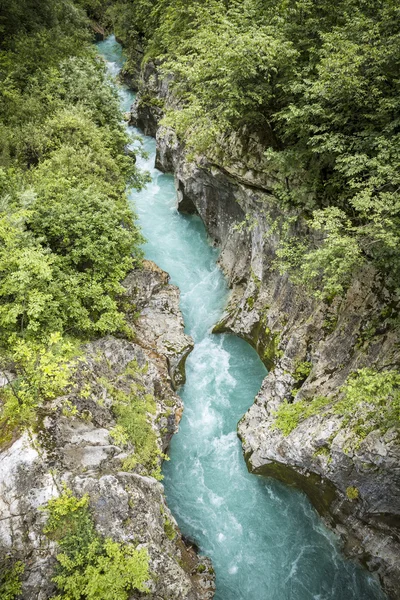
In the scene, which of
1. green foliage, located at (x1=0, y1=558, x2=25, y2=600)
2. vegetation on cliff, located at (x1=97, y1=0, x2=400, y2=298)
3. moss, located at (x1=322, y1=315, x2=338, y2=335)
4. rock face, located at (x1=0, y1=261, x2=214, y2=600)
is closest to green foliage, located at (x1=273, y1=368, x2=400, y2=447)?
moss, located at (x1=322, y1=315, x2=338, y2=335)

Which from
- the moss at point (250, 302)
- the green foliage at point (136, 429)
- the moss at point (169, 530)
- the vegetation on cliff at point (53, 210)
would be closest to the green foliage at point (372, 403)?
the moss at point (169, 530)

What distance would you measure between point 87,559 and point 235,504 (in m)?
5.87

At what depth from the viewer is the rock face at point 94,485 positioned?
22.6 ft

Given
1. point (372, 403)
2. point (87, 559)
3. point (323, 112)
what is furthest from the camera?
point (323, 112)

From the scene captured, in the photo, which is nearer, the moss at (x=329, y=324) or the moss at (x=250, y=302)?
the moss at (x=329, y=324)

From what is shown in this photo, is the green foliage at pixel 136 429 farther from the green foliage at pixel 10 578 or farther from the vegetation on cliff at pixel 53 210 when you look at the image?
the green foliage at pixel 10 578

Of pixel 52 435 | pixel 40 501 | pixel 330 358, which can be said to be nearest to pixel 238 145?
pixel 330 358

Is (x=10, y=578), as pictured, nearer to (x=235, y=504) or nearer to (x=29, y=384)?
(x=29, y=384)

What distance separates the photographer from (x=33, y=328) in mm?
9141

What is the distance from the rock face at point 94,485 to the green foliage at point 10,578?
0.36 feet

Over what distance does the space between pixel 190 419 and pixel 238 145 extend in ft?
34.9

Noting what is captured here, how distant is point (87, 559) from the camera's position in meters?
6.92

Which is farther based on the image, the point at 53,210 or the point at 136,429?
the point at 53,210

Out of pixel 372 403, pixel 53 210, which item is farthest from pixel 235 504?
pixel 53 210
